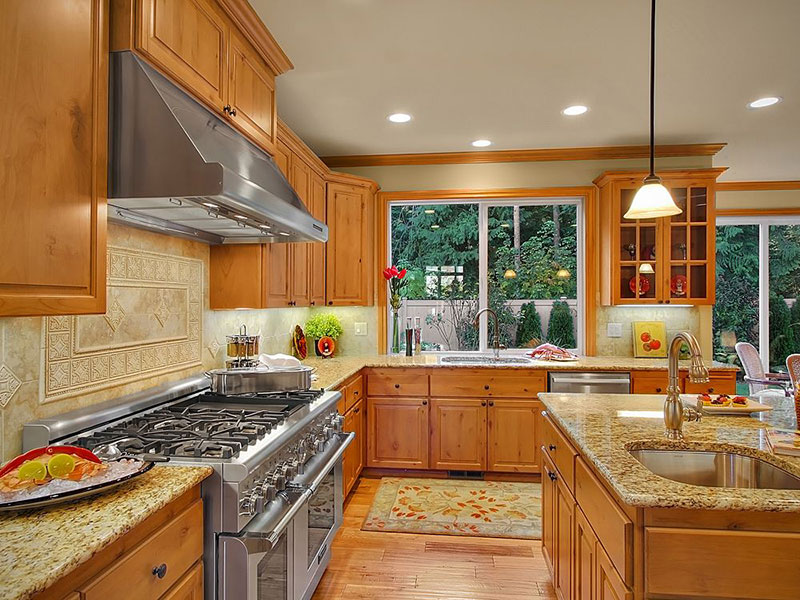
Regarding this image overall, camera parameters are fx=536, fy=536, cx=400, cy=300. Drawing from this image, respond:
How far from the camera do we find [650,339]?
448cm

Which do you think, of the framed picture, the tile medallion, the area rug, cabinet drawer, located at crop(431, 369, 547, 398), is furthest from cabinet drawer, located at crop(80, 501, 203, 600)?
the framed picture

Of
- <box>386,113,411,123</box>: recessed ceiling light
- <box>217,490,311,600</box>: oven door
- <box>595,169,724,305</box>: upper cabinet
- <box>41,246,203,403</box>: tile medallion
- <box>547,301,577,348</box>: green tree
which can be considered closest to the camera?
<box>217,490,311,600</box>: oven door

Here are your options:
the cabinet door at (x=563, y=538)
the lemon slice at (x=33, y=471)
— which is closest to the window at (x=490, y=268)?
the cabinet door at (x=563, y=538)

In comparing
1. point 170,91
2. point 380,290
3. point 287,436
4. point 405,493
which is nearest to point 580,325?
point 380,290

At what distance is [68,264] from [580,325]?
13.5ft

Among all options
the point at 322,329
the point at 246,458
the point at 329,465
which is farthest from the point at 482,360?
the point at 246,458

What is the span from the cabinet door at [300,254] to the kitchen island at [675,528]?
2.18 meters

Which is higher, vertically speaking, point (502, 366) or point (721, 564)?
point (502, 366)

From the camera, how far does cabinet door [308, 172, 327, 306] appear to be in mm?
3951

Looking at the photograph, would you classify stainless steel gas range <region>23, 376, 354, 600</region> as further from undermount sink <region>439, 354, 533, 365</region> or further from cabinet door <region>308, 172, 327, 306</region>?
undermount sink <region>439, 354, 533, 365</region>

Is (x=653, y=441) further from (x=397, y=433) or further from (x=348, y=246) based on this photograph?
(x=348, y=246)

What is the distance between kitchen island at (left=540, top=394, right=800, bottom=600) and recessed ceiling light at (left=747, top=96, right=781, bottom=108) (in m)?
2.54

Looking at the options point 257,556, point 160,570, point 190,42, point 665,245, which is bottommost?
point 257,556

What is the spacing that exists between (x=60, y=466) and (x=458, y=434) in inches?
125
